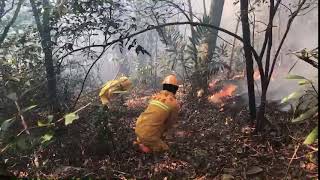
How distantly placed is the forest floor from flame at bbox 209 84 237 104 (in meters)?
1.34

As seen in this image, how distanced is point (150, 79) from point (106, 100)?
314 inches

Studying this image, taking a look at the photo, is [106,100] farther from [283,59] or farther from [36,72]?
[283,59]

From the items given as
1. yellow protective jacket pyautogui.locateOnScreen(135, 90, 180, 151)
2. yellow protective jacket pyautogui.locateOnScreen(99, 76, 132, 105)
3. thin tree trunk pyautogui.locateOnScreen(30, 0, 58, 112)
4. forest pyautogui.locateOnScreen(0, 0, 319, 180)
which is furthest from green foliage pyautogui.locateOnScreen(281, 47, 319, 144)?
thin tree trunk pyautogui.locateOnScreen(30, 0, 58, 112)

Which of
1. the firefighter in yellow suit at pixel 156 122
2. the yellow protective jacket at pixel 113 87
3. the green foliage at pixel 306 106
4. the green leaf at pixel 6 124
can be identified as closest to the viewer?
the green foliage at pixel 306 106

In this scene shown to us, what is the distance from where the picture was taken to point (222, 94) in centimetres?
971

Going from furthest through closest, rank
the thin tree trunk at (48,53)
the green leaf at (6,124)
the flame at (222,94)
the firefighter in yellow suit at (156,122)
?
the flame at (222,94), the thin tree trunk at (48,53), the firefighter in yellow suit at (156,122), the green leaf at (6,124)

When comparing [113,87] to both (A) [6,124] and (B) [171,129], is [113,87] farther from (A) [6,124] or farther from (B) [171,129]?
(A) [6,124]

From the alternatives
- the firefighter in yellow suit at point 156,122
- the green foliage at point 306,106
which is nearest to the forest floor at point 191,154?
the firefighter in yellow suit at point 156,122

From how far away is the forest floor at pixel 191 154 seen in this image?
5090 millimetres

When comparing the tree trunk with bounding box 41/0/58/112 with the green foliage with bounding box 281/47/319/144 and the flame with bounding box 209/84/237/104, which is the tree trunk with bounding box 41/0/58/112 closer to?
the flame with bounding box 209/84/237/104

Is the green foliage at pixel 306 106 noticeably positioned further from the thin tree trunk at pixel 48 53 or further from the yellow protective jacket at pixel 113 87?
the thin tree trunk at pixel 48 53

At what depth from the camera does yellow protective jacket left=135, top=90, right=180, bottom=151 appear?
6148 mm

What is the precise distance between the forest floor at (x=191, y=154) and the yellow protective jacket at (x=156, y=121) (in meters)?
0.21

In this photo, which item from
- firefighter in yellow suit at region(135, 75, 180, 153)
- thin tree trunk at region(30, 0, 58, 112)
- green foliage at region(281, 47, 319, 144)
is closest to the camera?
green foliage at region(281, 47, 319, 144)
